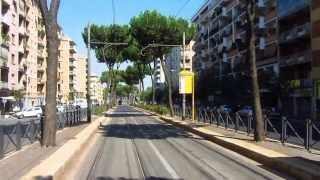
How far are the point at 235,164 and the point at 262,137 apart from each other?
233 inches

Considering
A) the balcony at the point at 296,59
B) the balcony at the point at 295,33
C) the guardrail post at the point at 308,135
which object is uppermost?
the balcony at the point at 295,33

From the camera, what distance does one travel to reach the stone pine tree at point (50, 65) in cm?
1912

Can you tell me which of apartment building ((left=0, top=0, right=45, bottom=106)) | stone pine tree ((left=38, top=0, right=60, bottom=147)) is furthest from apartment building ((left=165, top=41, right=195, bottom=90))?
stone pine tree ((left=38, top=0, right=60, bottom=147))

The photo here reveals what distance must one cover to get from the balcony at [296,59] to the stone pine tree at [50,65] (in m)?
51.2

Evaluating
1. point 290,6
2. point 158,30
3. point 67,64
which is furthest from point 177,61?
point 158,30

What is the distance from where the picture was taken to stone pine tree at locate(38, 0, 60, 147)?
62.7ft

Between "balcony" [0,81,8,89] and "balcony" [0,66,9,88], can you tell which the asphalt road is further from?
"balcony" [0,66,9,88]

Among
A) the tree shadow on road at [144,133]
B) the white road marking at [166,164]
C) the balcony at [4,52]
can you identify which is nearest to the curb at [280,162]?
the white road marking at [166,164]

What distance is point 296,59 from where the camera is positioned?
70750mm

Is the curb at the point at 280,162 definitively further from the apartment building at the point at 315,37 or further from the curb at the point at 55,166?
the apartment building at the point at 315,37

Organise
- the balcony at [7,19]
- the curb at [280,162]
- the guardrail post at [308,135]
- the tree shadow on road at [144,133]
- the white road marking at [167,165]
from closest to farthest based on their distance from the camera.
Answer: the curb at [280,162] → the white road marking at [167,165] → the guardrail post at [308,135] → the tree shadow on road at [144,133] → the balcony at [7,19]

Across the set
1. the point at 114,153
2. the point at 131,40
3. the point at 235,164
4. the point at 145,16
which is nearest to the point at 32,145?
the point at 114,153

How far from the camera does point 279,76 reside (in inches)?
3012

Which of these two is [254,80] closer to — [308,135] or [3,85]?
[308,135]
